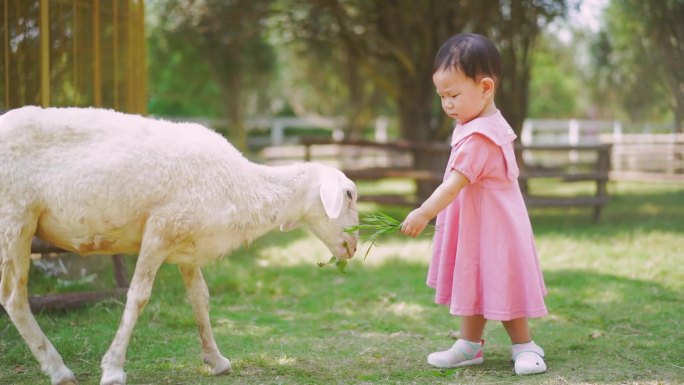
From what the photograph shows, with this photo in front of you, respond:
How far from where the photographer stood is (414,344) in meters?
5.02

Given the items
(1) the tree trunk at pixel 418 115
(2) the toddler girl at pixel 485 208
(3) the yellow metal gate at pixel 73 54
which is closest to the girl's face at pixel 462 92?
(2) the toddler girl at pixel 485 208

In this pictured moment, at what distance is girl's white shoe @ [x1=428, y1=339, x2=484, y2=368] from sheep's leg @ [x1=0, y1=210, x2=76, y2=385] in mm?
1913

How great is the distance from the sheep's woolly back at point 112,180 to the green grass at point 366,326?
83 centimetres

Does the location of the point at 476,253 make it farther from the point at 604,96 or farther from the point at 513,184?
the point at 604,96

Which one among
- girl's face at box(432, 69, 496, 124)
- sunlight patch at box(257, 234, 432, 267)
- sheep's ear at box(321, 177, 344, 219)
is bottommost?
sunlight patch at box(257, 234, 432, 267)

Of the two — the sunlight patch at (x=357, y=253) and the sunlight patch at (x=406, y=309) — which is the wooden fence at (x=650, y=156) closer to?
the sunlight patch at (x=357, y=253)

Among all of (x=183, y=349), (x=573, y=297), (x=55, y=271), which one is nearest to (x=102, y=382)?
(x=183, y=349)

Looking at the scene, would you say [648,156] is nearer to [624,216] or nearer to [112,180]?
[624,216]

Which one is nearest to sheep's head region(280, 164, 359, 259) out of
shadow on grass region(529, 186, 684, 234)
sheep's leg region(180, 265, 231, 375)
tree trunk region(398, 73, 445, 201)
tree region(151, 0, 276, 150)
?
sheep's leg region(180, 265, 231, 375)

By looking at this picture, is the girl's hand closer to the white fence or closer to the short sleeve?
the short sleeve

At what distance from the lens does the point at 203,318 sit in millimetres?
4184

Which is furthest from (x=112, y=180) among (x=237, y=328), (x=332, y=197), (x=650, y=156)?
(x=650, y=156)

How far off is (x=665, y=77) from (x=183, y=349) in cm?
952

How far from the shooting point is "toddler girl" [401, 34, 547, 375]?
412 centimetres
